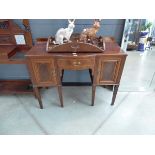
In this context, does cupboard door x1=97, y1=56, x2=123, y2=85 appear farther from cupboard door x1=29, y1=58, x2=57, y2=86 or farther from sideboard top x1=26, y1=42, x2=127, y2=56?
cupboard door x1=29, y1=58, x2=57, y2=86

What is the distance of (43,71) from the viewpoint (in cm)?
152

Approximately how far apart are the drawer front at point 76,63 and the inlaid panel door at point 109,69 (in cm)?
9

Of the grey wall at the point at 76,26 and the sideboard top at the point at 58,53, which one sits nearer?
the sideboard top at the point at 58,53

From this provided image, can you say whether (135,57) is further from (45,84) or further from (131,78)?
(45,84)

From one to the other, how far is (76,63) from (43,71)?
1.20 feet

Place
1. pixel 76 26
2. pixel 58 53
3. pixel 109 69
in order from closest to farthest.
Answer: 1. pixel 58 53
2. pixel 109 69
3. pixel 76 26

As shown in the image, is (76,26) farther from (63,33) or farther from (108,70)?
(108,70)

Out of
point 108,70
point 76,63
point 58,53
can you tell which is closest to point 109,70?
point 108,70

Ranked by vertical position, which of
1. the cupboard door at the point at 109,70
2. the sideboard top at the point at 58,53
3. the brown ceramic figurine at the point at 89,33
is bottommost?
the cupboard door at the point at 109,70

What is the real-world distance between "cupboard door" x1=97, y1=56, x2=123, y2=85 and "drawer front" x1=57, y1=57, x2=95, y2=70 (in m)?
0.11

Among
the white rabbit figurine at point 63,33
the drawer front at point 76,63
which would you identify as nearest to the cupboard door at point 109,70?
the drawer front at point 76,63

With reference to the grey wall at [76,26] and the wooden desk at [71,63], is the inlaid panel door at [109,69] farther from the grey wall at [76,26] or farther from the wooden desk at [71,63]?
the grey wall at [76,26]

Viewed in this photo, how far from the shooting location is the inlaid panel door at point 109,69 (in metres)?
1.45
